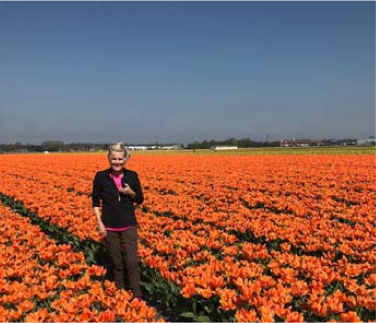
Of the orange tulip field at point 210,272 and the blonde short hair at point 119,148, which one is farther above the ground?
the blonde short hair at point 119,148

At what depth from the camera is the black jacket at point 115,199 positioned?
18.3 feet

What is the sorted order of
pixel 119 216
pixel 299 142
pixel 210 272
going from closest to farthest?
pixel 210 272, pixel 119 216, pixel 299 142

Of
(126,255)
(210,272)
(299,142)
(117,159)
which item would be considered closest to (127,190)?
(117,159)

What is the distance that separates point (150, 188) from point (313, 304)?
44.6 ft

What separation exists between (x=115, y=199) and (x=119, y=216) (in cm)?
→ 24

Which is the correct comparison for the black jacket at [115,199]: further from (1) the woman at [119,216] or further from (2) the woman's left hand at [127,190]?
(2) the woman's left hand at [127,190]

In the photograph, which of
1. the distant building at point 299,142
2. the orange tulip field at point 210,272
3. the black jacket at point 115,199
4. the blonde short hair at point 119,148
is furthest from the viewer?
the distant building at point 299,142

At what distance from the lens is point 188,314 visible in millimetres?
4562

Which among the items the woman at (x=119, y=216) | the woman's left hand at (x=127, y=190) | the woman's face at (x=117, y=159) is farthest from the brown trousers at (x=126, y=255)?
the woman's face at (x=117, y=159)

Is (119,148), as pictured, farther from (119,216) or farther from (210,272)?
(210,272)

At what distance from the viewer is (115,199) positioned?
5574mm

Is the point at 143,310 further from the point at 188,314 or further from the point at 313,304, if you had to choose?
the point at 313,304

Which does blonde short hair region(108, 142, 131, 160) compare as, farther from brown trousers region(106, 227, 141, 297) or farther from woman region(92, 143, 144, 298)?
brown trousers region(106, 227, 141, 297)

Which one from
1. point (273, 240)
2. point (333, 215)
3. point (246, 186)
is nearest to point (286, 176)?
point (246, 186)
